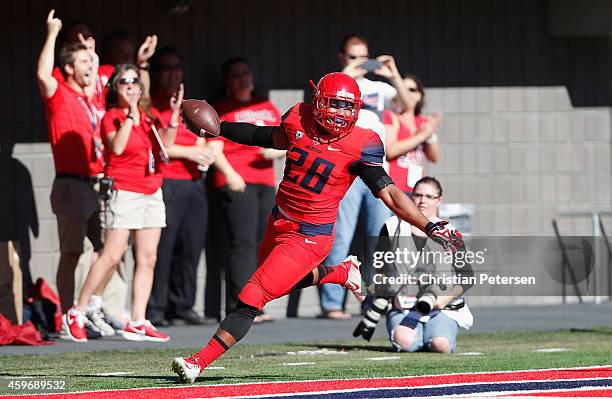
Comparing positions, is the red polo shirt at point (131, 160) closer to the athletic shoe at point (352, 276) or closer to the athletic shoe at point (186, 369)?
the athletic shoe at point (352, 276)

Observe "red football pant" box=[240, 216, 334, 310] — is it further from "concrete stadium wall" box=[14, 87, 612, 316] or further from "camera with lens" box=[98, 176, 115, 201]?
"concrete stadium wall" box=[14, 87, 612, 316]

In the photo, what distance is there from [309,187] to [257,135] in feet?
1.55

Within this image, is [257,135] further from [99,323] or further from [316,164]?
[99,323]

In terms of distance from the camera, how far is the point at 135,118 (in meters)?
11.2

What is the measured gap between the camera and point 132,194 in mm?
11375

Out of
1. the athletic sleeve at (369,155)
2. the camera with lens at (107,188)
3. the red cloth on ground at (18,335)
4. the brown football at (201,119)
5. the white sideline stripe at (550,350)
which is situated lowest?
the white sideline stripe at (550,350)

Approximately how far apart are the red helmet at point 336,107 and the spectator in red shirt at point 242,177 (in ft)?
14.5

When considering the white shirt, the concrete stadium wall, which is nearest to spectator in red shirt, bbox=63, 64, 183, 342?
the white shirt

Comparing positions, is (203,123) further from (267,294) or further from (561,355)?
(561,355)

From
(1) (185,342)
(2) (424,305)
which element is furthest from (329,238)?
(1) (185,342)

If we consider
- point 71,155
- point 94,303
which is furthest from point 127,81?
point 94,303

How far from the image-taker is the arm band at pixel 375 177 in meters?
8.17

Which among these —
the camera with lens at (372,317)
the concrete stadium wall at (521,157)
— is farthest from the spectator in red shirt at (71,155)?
the concrete stadium wall at (521,157)

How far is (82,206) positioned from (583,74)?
19.8ft
